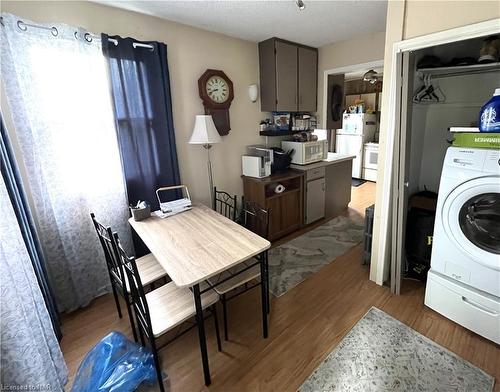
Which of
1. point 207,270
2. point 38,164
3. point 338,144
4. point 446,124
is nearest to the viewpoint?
point 207,270

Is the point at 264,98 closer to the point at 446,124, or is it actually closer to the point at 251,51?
the point at 251,51

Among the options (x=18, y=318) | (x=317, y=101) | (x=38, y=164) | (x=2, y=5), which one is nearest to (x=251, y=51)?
(x=317, y=101)

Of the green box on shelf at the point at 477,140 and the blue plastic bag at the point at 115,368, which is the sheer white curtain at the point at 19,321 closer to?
the blue plastic bag at the point at 115,368

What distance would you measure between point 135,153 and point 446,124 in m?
2.98

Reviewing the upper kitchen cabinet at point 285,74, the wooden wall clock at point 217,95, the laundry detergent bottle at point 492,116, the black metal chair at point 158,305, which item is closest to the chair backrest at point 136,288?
the black metal chair at point 158,305

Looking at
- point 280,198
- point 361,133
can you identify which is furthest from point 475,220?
point 361,133

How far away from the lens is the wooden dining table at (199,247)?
1346mm

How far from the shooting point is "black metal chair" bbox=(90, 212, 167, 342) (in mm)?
1554

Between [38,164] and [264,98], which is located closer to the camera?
[38,164]

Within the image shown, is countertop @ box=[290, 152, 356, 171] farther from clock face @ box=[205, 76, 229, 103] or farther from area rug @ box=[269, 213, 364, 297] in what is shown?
clock face @ box=[205, 76, 229, 103]

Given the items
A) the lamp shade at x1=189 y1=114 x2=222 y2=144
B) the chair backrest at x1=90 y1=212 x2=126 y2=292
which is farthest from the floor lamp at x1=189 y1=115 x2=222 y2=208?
the chair backrest at x1=90 y1=212 x2=126 y2=292

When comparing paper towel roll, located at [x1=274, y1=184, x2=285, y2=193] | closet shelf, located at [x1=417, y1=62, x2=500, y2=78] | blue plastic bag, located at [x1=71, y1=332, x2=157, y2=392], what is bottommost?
blue plastic bag, located at [x1=71, y1=332, x2=157, y2=392]

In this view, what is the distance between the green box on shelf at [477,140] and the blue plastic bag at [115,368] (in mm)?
2391

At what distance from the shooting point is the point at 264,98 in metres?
3.18
